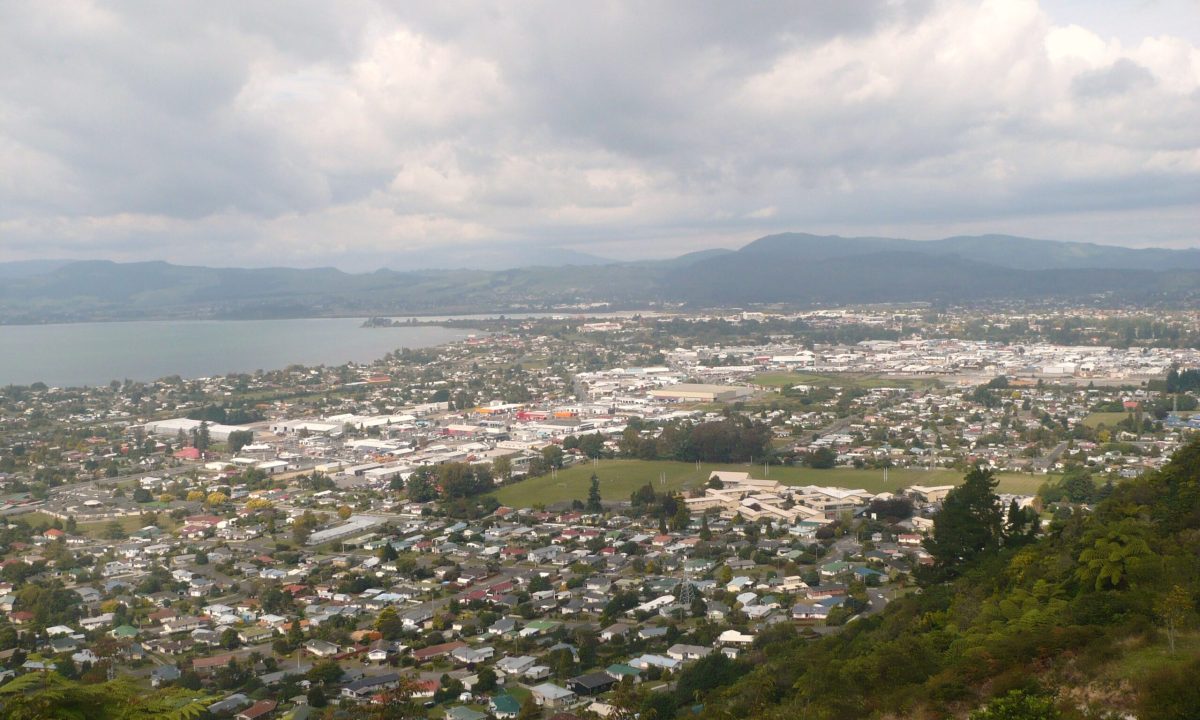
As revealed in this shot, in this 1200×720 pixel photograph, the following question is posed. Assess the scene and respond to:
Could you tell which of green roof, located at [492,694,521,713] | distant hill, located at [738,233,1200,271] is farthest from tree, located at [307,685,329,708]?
distant hill, located at [738,233,1200,271]

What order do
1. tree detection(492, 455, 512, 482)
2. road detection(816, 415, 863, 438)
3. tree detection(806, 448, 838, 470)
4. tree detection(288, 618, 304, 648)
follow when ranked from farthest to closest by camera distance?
road detection(816, 415, 863, 438) < tree detection(806, 448, 838, 470) < tree detection(492, 455, 512, 482) < tree detection(288, 618, 304, 648)

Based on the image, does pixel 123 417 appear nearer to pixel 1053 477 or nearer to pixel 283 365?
pixel 283 365

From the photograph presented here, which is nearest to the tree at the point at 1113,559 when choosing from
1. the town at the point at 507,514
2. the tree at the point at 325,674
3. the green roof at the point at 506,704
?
the town at the point at 507,514

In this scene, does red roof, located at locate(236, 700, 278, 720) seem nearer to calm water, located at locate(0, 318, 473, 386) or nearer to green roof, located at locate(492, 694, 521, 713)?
green roof, located at locate(492, 694, 521, 713)

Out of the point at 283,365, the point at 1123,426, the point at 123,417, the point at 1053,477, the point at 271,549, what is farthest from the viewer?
the point at 283,365

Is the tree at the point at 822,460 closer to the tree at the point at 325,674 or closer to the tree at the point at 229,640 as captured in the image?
the tree at the point at 229,640

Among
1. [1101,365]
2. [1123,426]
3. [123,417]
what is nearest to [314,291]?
[123,417]

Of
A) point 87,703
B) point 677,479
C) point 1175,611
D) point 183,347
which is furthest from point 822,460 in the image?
point 183,347
